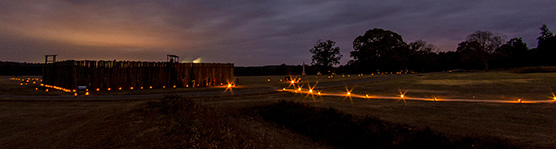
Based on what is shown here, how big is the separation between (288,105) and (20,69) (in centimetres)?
8005

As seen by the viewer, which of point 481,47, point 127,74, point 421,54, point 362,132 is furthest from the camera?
point 421,54

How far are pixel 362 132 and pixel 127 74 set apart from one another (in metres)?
20.4

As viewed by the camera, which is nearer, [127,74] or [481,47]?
[127,74]

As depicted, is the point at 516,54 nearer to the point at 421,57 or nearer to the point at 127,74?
the point at 421,57

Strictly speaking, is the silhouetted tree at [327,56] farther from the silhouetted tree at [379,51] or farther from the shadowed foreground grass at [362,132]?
the shadowed foreground grass at [362,132]

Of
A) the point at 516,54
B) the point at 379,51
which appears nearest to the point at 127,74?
the point at 379,51

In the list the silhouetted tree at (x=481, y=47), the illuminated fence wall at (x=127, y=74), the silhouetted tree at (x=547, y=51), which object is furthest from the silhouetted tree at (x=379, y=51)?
the illuminated fence wall at (x=127, y=74)

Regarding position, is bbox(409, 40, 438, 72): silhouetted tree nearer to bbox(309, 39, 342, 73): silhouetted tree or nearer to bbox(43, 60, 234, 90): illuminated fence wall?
bbox(309, 39, 342, 73): silhouetted tree

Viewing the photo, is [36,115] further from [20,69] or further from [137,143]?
[20,69]

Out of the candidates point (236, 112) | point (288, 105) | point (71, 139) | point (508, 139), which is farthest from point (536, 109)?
point (71, 139)

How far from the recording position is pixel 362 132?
6.72m

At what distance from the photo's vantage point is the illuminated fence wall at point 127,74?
18891 mm

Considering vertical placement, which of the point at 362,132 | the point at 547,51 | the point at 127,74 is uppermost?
the point at 547,51

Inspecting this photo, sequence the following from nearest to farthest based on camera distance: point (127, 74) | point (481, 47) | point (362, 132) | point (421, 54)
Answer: point (362, 132)
point (127, 74)
point (481, 47)
point (421, 54)
